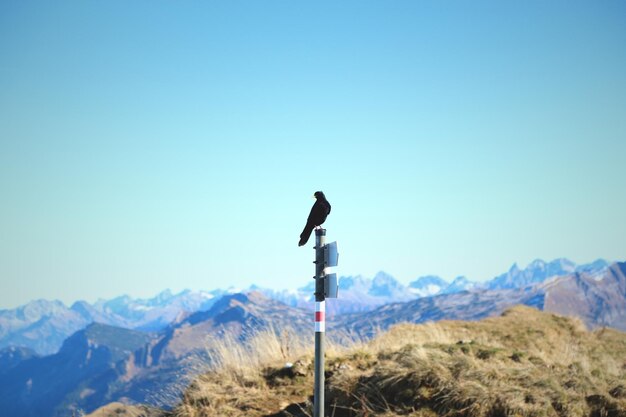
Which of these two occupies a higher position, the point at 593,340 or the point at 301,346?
the point at 301,346

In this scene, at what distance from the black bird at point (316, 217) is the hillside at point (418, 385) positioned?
13.0ft

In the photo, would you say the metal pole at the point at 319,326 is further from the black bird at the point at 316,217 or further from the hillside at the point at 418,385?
the hillside at the point at 418,385

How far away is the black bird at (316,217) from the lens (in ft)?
29.7

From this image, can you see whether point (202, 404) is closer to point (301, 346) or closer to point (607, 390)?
point (301, 346)

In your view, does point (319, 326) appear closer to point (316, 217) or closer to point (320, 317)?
point (320, 317)

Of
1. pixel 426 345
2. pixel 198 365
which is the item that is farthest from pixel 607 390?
pixel 198 365

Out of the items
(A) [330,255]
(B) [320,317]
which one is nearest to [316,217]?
(A) [330,255]

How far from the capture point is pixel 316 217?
9039 millimetres

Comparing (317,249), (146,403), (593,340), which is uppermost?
(317,249)

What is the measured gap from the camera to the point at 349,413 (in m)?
11.5

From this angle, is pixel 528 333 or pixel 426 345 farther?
pixel 528 333

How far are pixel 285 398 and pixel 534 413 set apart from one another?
5.40m

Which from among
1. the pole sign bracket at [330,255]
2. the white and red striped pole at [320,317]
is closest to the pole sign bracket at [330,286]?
the pole sign bracket at [330,255]

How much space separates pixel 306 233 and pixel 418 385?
4.50 m
